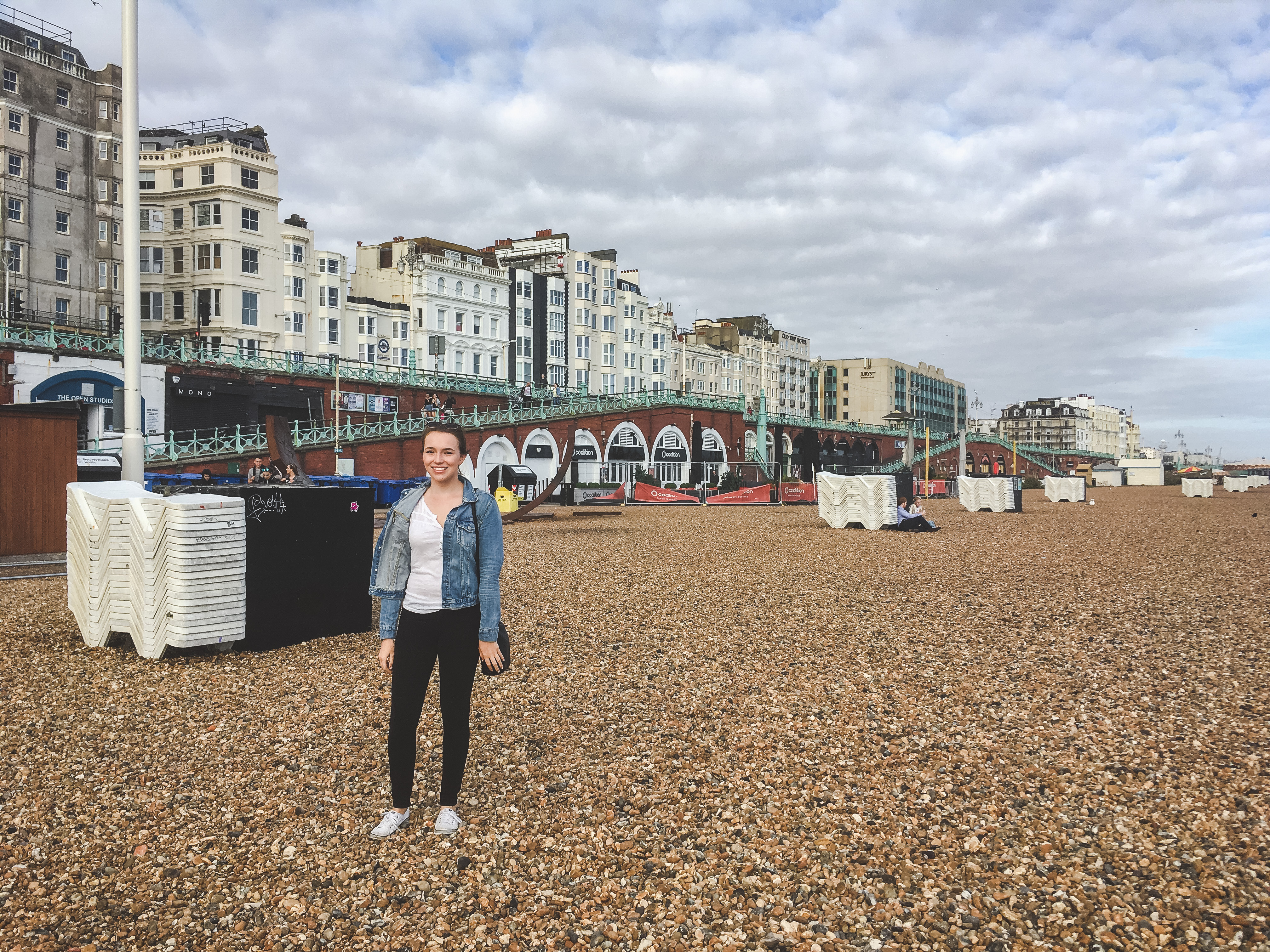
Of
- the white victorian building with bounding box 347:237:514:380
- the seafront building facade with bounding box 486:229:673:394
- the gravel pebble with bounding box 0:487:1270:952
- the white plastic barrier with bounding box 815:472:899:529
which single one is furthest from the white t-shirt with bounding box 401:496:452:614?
the seafront building facade with bounding box 486:229:673:394

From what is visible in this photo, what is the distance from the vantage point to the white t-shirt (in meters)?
4.16

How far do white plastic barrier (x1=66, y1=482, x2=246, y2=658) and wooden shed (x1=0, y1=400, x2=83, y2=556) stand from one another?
7.99 metres

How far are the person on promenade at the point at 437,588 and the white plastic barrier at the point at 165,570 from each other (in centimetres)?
421

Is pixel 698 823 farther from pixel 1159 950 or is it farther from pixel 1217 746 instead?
pixel 1217 746

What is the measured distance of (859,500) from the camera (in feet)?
78.3

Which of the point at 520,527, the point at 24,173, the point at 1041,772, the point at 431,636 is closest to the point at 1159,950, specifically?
the point at 1041,772

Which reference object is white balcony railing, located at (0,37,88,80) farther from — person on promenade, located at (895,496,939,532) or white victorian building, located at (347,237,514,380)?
person on promenade, located at (895,496,939,532)

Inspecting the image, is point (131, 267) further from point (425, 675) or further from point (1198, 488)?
point (1198, 488)

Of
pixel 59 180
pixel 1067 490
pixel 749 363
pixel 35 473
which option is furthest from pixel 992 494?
pixel 749 363

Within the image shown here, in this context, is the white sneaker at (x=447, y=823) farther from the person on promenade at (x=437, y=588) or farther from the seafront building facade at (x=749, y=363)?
the seafront building facade at (x=749, y=363)

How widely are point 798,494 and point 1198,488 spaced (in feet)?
87.2

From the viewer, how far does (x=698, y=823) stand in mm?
4484

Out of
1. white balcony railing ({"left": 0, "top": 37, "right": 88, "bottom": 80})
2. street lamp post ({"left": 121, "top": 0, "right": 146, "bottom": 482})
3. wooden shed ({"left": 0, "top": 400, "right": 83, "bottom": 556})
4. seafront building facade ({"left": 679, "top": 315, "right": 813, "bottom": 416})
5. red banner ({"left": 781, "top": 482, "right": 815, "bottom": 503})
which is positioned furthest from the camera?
seafront building facade ({"left": 679, "top": 315, "right": 813, "bottom": 416})

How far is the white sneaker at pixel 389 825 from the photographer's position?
429 cm
